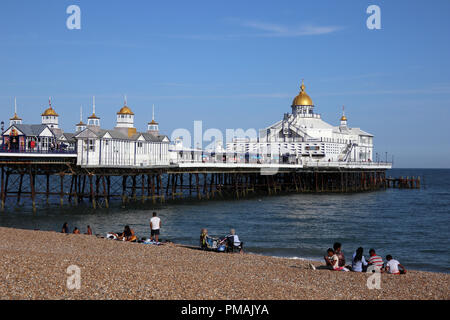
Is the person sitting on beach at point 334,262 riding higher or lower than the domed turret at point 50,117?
lower

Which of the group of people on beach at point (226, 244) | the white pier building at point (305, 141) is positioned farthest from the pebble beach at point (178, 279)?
the white pier building at point (305, 141)

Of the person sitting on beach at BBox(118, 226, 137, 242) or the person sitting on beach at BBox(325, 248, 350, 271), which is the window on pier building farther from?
the person sitting on beach at BBox(325, 248, 350, 271)

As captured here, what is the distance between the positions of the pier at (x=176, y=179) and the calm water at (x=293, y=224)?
2.48m

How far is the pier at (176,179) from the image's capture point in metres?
39.8

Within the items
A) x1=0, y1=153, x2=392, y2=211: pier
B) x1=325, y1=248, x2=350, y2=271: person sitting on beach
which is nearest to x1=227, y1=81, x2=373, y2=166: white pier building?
x1=0, y1=153, x2=392, y2=211: pier

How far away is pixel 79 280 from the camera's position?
1179 cm

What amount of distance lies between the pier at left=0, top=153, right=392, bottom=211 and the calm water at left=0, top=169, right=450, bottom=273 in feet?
8.14

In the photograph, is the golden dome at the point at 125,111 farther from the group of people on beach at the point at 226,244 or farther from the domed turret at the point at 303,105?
the domed turret at the point at 303,105

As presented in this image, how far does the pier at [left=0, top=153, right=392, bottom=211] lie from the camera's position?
39750mm

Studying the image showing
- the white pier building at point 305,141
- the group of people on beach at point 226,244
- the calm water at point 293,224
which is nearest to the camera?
the group of people on beach at point 226,244

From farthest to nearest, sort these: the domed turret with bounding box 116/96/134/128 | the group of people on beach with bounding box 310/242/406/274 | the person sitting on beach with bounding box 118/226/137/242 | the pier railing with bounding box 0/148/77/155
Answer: the domed turret with bounding box 116/96/134/128, the pier railing with bounding box 0/148/77/155, the person sitting on beach with bounding box 118/226/137/242, the group of people on beach with bounding box 310/242/406/274
